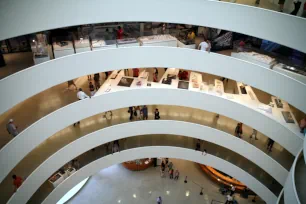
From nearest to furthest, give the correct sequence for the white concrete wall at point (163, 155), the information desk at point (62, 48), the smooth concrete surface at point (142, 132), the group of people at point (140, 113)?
the information desk at point (62, 48) → the smooth concrete surface at point (142, 132) → the white concrete wall at point (163, 155) → the group of people at point (140, 113)

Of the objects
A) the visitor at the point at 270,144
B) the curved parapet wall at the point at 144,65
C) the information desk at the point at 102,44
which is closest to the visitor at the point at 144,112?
the curved parapet wall at the point at 144,65

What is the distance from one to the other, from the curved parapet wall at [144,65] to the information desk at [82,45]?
2.03ft

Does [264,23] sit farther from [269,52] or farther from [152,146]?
[152,146]

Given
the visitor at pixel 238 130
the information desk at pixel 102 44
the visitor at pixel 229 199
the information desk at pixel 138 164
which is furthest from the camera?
the information desk at pixel 138 164

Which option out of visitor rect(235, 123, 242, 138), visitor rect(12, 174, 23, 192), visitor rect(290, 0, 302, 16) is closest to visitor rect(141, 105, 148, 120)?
visitor rect(235, 123, 242, 138)

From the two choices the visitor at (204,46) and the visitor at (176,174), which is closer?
the visitor at (204,46)

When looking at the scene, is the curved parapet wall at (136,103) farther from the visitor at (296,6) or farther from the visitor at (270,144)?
the visitor at (296,6)

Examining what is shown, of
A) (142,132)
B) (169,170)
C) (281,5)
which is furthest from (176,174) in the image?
(281,5)

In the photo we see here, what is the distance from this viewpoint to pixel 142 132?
1931 cm

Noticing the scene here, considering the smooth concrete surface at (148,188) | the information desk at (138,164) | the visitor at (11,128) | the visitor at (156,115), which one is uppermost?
the visitor at (11,128)

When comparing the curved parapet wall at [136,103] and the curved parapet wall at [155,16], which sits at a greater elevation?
the curved parapet wall at [155,16]

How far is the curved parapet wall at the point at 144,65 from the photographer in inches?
512

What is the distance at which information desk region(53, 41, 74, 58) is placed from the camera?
14.8 metres

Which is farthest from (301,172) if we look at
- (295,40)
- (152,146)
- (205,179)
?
(205,179)
